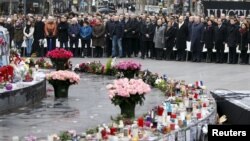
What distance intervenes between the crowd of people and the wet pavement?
36.9 feet

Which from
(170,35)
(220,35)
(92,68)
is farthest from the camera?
(170,35)

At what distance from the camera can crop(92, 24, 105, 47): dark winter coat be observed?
34.1m

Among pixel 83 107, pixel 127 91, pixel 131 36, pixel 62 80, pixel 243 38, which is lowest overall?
pixel 83 107

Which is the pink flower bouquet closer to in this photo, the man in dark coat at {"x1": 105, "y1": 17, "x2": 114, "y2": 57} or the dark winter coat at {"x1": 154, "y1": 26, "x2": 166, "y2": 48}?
the dark winter coat at {"x1": 154, "y1": 26, "x2": 166, "y2": 48}

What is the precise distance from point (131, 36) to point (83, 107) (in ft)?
52.9

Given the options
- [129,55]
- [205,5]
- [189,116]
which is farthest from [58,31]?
[189,116]

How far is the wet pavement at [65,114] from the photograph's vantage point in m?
15.0

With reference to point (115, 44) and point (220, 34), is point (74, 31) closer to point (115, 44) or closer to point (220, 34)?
point (115, 44)

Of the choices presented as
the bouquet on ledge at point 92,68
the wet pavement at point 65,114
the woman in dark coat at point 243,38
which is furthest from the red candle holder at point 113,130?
the woman in dark coat at point 243,38

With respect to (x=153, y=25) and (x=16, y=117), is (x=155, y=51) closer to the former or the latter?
(x=153, y=25)

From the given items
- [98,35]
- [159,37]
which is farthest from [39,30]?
[159,37]

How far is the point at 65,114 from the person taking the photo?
56.1ft

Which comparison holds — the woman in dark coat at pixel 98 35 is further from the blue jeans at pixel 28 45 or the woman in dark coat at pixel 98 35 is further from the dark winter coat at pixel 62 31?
the blue jeans at pixel 28 45

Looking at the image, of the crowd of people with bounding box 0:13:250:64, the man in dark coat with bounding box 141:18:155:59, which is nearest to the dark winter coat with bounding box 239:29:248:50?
the crowd of people with bounding box 0:13:250:64
